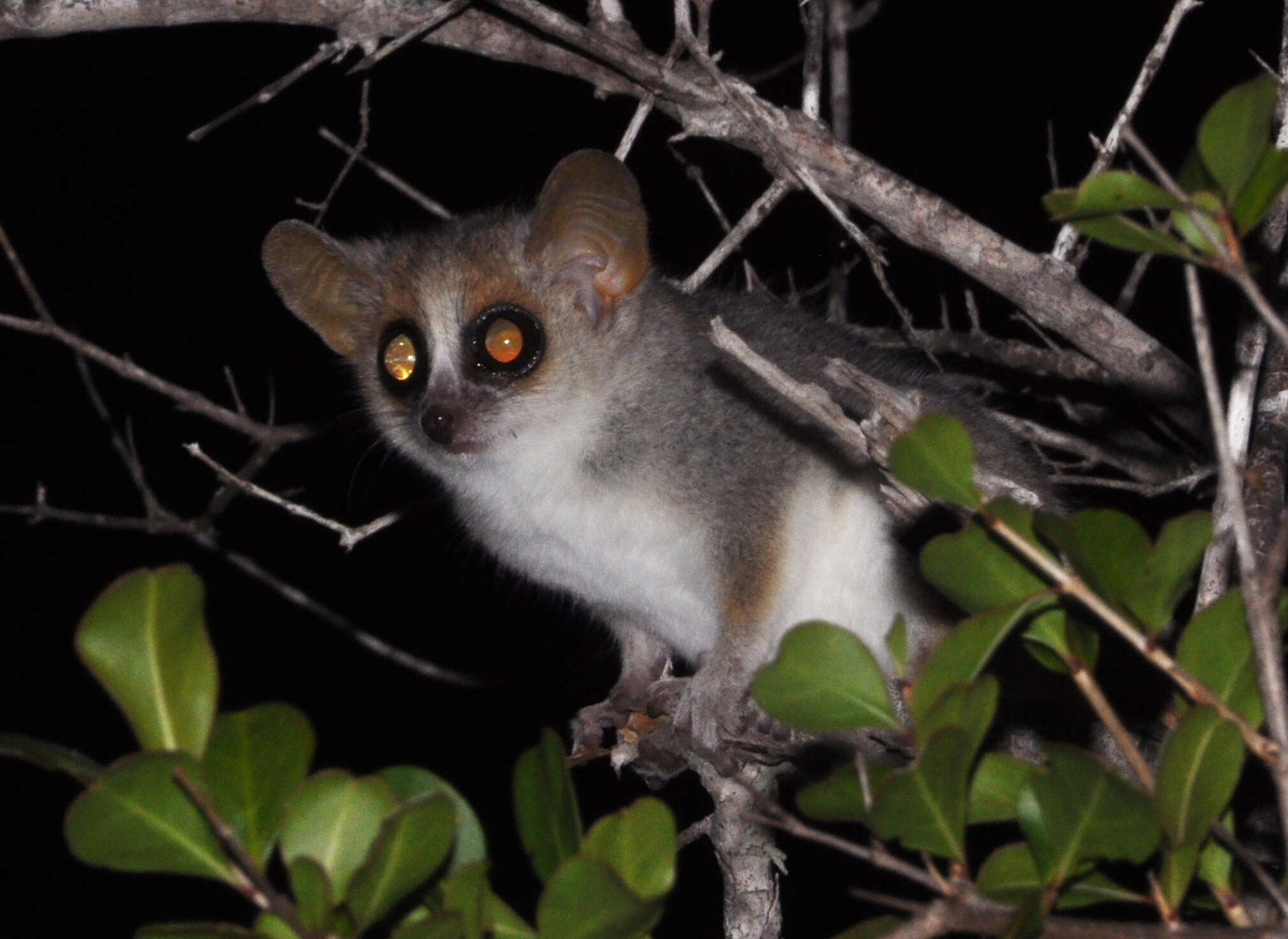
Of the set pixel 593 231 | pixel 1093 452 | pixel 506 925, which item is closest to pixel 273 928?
pixel 506 925

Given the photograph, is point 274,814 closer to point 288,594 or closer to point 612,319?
point 612,319

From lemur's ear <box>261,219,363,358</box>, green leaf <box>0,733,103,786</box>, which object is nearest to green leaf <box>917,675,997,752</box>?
green leaf <box>0,733,103,786</box>

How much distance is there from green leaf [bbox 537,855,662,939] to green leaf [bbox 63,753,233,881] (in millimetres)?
281

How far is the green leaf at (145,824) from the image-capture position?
1135 mm

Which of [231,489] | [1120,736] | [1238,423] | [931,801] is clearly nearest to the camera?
[931,801]

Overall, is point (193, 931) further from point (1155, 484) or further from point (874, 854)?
point (1155, 484)

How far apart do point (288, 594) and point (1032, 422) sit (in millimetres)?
2146

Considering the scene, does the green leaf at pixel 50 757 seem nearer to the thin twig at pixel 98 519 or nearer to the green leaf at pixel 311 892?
the green leaf at pixel 311 892

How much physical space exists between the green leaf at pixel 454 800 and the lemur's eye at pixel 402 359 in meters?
2.01

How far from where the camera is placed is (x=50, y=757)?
1188 mm

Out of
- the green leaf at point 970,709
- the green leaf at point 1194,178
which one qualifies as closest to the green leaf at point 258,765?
the green leaf at point 970,709

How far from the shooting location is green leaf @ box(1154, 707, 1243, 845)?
1261mm

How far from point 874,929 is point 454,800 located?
41cm

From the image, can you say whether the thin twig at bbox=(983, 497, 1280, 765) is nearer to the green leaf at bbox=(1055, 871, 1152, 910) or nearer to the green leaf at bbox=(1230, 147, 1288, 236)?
the green leaf at bbox=(1055, 871, 1152, 910)
